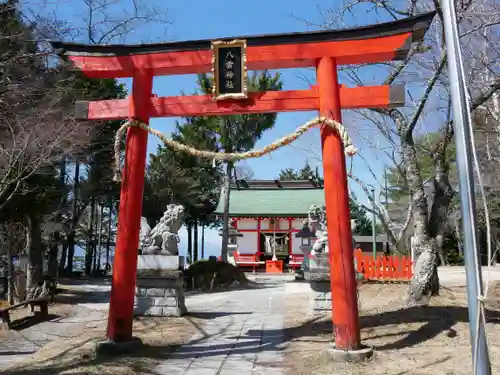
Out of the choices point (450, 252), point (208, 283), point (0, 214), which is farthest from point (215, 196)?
point (0, 214)

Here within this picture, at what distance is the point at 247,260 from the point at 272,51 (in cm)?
2239

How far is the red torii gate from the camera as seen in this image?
6641mm

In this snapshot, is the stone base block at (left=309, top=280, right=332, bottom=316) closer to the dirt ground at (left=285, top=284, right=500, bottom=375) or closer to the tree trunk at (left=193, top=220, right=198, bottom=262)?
the dirt ground at (left=285, top=284, right=500, bottom=375)

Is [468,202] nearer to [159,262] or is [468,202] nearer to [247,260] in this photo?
[159,262]

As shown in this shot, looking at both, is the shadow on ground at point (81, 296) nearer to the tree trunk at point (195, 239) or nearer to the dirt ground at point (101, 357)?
the dirt ground at point (101, 357)

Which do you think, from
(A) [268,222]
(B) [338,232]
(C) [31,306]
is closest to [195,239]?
(A) [268,222]

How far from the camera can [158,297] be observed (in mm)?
10109

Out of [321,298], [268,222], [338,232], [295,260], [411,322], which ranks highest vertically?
[268,222]

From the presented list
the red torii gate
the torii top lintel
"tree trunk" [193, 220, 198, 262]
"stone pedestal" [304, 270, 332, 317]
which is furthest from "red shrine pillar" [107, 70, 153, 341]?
"tree trunk" [193, 220, 198, 262]

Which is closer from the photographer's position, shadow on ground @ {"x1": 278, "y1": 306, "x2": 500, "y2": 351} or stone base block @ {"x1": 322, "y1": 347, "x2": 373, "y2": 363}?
stone base block @ {"x1": 322, "y1": 347, "x2": 373, "y2": 363}

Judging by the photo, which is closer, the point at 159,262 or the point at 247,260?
the point at 159,262

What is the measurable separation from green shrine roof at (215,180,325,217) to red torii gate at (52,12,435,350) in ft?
65.7

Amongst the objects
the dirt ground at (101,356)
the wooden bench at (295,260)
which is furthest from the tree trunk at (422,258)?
the wooden bench at (295,260)

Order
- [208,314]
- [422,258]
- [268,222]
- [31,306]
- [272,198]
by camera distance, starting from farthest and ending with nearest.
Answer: [272,198], [268,222], [31,306], [208,314], [422,258]
